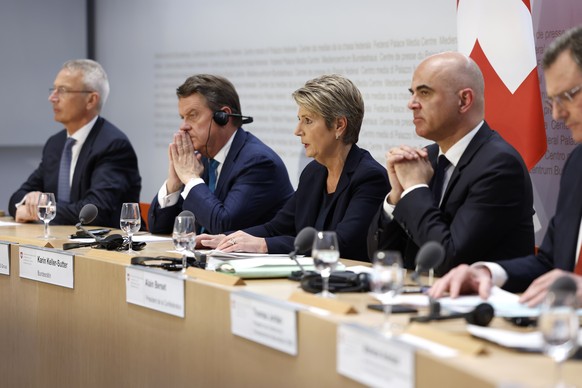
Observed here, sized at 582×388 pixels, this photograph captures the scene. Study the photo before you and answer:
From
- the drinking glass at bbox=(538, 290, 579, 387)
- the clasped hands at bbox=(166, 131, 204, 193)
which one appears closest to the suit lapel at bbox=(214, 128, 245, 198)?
the clasped hands at bbox=(166, 131, 204, 193)

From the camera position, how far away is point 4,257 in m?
3.80

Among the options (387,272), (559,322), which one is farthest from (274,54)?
(559,322)

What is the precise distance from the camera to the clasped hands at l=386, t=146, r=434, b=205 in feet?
10.5

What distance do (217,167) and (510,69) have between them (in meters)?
1.48

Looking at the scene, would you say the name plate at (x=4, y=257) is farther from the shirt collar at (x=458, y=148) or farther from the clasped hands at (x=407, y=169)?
the shirt collar at (x=458, y=148)

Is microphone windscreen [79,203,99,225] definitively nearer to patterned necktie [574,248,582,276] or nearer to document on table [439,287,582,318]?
document on table [439,287,582,318]

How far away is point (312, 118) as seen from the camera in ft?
12.7

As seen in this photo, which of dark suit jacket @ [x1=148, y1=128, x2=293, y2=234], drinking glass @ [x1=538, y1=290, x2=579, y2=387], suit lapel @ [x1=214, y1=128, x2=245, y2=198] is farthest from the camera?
suit lapel @ [x1=214, y1=128, x2=245, y2=198]

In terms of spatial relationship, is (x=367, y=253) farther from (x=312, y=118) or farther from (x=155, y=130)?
(x=155, y=130)

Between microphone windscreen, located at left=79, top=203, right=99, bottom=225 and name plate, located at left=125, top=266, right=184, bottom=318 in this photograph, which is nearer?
name plate, located at left=125, top=266, right=184, bottom=318

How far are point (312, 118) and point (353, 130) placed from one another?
18cm

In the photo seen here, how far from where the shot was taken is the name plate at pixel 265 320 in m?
2.36

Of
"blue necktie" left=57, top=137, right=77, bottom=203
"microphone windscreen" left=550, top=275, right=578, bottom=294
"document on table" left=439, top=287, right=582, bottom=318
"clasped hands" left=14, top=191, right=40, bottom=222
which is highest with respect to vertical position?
"blue necktie" left=57, top=137, right=77, bottom=203

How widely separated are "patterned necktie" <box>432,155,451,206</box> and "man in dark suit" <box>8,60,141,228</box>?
216 centimetres
